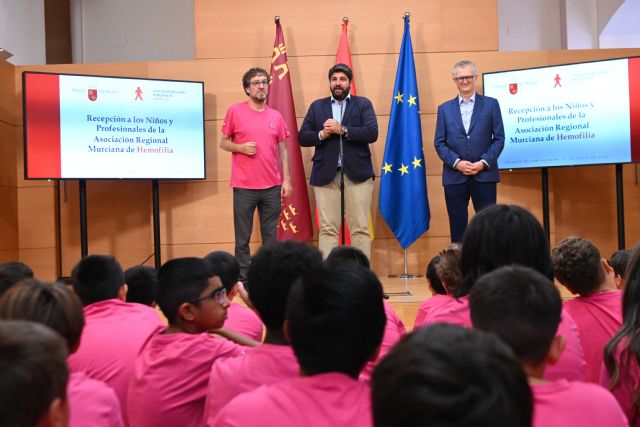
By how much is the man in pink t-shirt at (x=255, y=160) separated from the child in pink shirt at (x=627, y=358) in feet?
10.7

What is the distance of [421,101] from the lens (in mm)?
5590

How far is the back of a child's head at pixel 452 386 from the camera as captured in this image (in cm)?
63

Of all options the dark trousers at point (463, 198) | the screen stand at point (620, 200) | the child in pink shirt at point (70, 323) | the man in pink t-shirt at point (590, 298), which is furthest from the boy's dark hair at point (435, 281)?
the screen stand at point (620, 200)

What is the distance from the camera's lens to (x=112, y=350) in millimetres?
1895

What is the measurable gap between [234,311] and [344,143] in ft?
7.99

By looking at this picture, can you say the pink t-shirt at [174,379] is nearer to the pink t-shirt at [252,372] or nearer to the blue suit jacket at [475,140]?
the pink t-shirt at [252,372]

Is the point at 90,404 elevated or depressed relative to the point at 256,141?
depressed

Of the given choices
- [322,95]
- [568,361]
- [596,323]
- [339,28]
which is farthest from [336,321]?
[339,28]

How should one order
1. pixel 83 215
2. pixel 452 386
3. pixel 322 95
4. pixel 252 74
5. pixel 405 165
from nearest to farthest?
pixel 452 386
pixel 252 74
pixel 83 215
pixel 405 165
pixel 322 95

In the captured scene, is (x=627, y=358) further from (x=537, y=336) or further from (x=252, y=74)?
(x=252, y=74)

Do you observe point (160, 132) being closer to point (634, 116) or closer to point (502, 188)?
point (502, 188)

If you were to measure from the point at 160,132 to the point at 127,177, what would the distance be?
427 millimetres

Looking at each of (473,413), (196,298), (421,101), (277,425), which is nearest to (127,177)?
(421,101)

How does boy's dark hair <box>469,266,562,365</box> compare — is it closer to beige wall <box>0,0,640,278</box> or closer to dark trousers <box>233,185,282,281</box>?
dark trousers <box>233,185,282,281</box>
